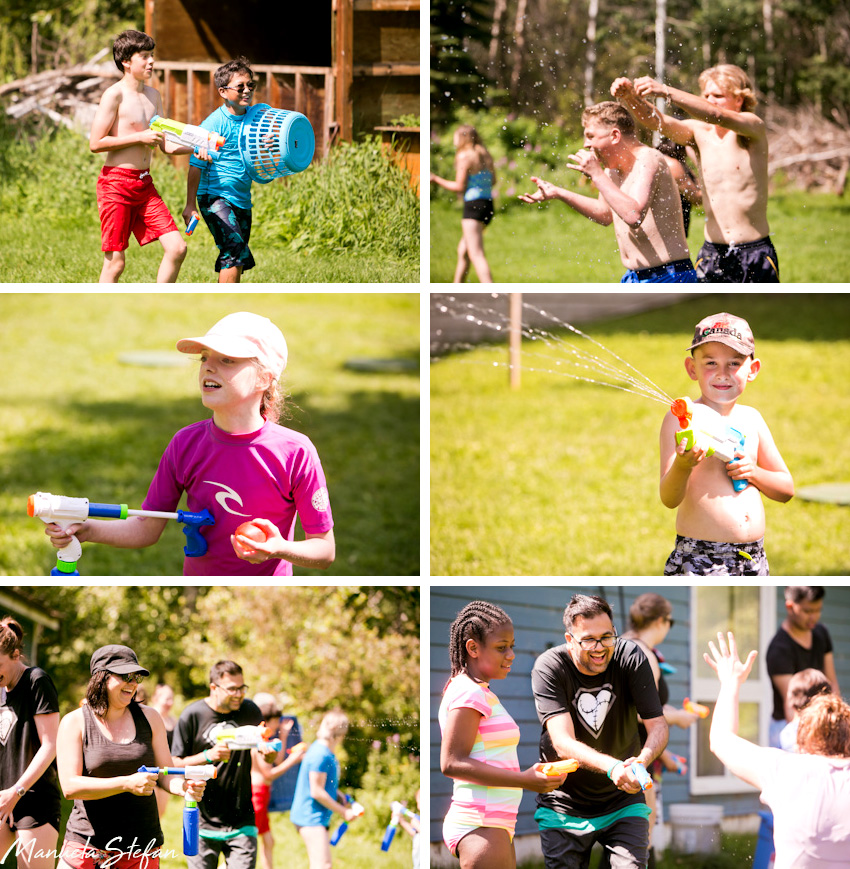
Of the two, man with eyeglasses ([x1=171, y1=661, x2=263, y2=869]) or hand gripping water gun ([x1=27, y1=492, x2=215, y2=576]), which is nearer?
hand gripping water gun ([x1=27, y1=492, x2=215, y2=576])

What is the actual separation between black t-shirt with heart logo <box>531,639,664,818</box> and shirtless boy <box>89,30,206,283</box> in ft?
5.56

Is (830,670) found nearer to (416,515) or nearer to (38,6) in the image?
(38,6)

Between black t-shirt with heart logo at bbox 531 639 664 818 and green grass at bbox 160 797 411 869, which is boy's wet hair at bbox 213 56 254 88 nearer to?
black t-shirt with heart logo at bbox 531 639 664 818

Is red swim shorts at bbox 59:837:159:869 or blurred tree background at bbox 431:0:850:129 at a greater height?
blurred tree background at bbox 431:0:850:129

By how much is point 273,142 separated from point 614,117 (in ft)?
3.50

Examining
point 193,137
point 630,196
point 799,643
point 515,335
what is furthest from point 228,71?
point 515,335

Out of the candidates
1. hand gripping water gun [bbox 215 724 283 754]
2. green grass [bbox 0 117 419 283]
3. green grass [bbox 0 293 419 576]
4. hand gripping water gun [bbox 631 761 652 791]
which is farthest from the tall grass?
green grass [bbox 0 293 419 576]

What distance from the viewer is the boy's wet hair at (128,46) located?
2.97 m

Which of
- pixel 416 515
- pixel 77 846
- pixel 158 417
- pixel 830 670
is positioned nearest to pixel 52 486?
pixel 158 417

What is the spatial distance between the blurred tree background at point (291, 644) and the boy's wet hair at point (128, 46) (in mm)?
1610

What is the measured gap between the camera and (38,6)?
3891mm

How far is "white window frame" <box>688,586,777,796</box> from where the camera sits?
312 cm

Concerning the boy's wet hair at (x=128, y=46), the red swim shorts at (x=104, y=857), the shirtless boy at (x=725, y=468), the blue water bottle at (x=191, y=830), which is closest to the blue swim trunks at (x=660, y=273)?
the shirtless boy at (x=725, y=468)

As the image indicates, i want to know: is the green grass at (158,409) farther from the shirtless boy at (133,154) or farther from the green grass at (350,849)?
the shirtless boy at (133,154)
